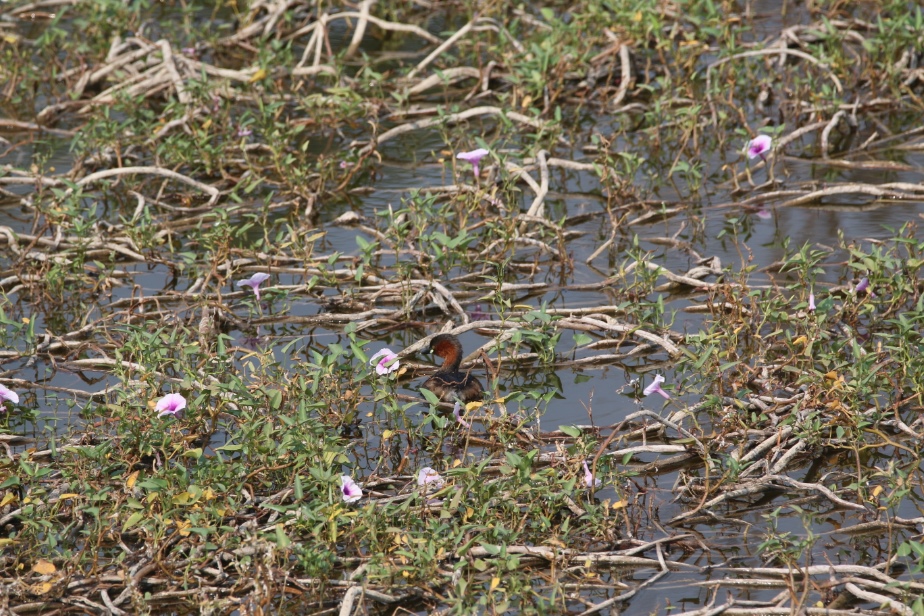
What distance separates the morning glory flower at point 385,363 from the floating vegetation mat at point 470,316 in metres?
0.04

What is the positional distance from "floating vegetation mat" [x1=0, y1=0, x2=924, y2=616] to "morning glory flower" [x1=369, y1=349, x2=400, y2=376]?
0.04 metres

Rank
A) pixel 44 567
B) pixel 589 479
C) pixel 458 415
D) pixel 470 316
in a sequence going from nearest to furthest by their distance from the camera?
1. pixel 44 567
2. pixel 589 479
3. pixel 458 415
4. pixel 470 316

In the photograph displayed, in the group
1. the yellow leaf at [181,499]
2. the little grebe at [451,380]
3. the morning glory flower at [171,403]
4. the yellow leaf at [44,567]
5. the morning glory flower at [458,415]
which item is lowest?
the little grebe at [451,380]

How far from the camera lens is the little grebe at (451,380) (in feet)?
15.2

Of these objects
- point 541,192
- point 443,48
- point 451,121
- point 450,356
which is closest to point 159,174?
point 451,121

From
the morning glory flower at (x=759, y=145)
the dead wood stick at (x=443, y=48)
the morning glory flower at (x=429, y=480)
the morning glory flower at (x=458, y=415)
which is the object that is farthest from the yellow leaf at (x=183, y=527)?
the dead wood stick at (x=443, y=48)

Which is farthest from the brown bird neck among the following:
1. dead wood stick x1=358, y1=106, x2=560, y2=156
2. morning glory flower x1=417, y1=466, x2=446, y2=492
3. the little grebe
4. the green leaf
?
dead wood stick x1=358, y1=106, x2=560, y2=156

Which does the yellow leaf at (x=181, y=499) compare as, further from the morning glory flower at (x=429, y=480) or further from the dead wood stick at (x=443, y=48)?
the dead wood stick at (x=443, y=48)

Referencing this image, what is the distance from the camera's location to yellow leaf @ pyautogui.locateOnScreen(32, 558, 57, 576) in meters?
3.60

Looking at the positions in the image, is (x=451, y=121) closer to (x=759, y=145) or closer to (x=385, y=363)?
(x=759, y=145)

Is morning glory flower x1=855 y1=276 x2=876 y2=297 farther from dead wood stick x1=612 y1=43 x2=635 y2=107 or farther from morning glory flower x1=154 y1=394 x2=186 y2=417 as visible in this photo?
dead wood stick x1=612 y1=43 x2=635 y2=107

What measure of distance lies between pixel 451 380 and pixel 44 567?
1652 millimetres

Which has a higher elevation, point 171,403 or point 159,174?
point 171,403

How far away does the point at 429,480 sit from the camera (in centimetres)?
384
